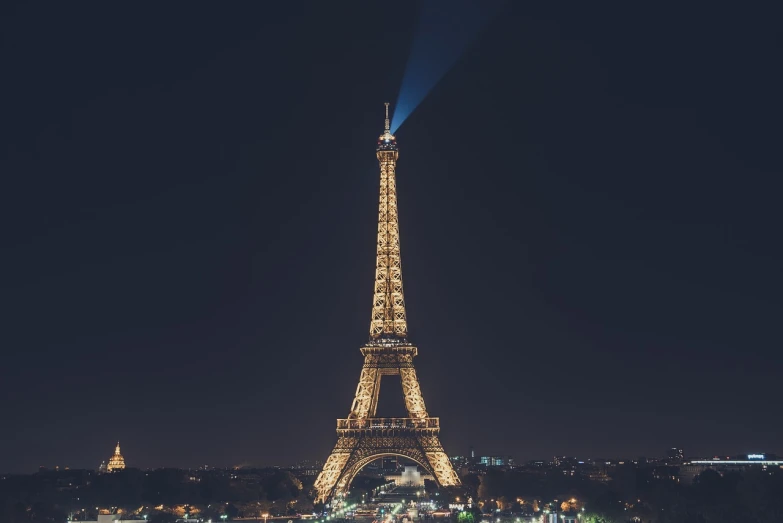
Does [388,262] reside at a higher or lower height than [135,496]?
higher

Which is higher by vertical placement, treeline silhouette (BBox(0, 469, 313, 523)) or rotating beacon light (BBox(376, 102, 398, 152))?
rotating beacon light (BBox(376, 102, 398, 152))

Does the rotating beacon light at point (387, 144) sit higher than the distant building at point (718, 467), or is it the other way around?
the rotating beacon light at point (387, 144)

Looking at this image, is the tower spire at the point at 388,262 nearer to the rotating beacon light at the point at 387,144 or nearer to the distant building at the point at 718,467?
the rotating beacon light at the point at 387,144

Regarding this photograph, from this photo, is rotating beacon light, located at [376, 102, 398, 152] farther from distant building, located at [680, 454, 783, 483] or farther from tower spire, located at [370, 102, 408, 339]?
distant building, located at [680, 454, 783, 483]

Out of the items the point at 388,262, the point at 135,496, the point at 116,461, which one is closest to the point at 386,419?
the point at 388,262

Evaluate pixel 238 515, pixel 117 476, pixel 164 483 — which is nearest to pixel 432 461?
pixel 238 515

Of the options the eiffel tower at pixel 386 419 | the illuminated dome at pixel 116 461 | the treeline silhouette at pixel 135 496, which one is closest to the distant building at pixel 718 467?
the eiffel tower at pixel 386 419

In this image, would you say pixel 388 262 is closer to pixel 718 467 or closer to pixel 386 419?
pixel 386 419

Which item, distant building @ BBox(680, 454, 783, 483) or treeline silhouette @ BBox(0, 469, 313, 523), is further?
distant building @ BBox(680, 454, 783, 483)

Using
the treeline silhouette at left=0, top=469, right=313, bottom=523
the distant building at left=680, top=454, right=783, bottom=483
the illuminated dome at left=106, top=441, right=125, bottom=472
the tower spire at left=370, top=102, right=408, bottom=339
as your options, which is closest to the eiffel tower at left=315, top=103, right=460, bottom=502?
the tower spire at left=370, top=102, right=408, bottom=339
